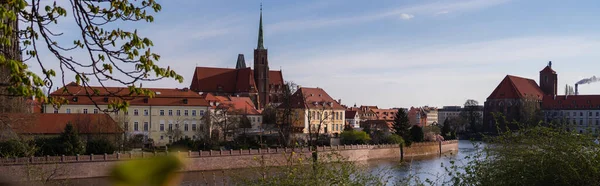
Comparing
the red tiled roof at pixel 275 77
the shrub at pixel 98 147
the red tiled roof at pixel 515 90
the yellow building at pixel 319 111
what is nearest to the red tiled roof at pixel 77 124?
the shrub at pixel 98 147

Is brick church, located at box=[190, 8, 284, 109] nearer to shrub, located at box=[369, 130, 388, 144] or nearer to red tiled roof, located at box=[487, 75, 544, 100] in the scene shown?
shrub, located at box=[369, 130, 388, 144]

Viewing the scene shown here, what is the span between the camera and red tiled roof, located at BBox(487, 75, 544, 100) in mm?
96244

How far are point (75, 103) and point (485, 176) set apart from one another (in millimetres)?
47634

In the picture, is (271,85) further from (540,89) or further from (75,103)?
(540,89)

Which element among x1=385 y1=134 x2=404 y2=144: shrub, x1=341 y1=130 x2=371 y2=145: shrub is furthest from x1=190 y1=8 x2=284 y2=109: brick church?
x1=385 y1=134 x2=404 y2=144: shrub

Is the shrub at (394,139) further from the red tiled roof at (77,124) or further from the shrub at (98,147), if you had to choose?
the shrub at (98,147)

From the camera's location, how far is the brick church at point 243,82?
274ft

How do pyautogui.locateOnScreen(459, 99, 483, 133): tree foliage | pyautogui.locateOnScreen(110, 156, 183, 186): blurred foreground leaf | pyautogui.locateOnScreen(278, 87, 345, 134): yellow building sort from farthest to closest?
pyautogui.locateOnScreen(459, 99, 483, 133): tree foliage → pyautogui.locateOnScreen(278, 87, 345, 134): yellow building → pyautogui.locateOnScreen(110, 156, 183, 186): blurred foreground leaf

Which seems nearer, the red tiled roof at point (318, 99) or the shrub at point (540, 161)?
the shrub at point (540, 161)

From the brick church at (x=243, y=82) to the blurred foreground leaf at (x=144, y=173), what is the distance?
81045mm

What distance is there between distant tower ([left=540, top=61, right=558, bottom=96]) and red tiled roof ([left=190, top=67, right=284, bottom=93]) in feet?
181

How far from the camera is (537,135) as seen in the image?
12.5 m

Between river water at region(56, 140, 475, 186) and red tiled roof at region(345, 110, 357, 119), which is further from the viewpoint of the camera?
red tiled roof at region(345, 110, 357, 119)

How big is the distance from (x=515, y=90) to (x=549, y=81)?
13.0 metres
